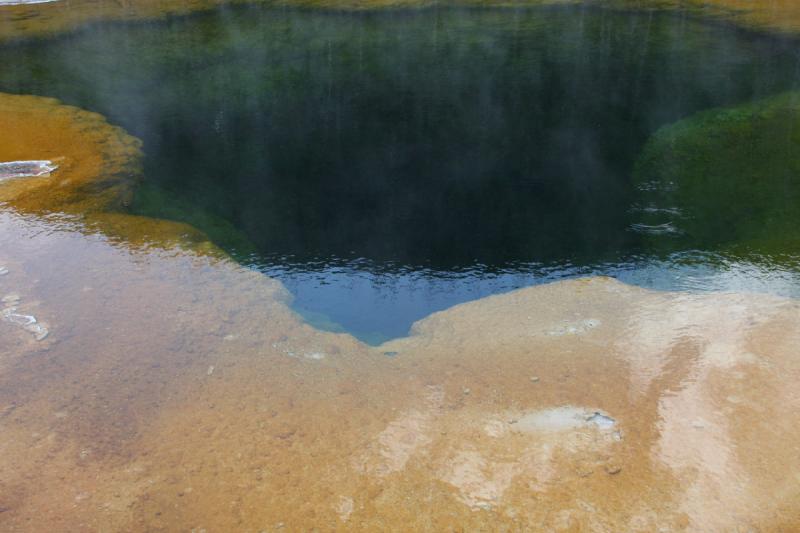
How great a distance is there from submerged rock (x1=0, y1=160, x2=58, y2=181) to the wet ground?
1506 millimetres

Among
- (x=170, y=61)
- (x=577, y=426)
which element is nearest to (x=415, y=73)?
(x=170, y=61)

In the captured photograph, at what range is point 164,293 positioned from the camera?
531cm

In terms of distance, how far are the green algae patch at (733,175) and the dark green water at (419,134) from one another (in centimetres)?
8

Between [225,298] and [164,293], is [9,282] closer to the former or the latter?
[164,293]

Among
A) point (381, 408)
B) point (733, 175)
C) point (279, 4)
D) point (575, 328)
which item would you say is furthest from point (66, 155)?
point (279, 4)

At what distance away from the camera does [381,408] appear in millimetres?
4176

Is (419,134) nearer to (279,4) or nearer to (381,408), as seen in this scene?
(381,408)

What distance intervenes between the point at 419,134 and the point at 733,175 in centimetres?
353

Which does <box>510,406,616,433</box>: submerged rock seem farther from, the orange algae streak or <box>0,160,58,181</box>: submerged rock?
<box>0,160,58,181</box>: submerged rock

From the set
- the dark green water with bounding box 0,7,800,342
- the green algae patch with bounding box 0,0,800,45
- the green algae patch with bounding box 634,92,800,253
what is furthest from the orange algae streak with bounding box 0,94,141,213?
the green algae patch with bounding box 634,92,800,253

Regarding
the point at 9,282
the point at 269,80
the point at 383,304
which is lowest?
the point at 383,304

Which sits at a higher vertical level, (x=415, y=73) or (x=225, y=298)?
(x=415, y=73)

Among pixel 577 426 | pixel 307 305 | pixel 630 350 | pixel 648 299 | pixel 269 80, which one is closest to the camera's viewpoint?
pixel 577 426

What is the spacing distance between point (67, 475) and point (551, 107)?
7.61m
